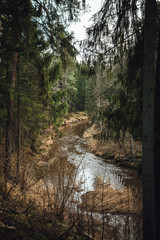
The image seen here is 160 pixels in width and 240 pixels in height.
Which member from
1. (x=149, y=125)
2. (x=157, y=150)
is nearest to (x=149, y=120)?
(x=149, y=125)

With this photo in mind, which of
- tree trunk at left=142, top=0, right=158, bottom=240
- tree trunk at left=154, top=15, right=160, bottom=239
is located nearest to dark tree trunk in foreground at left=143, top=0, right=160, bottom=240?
tree trunk at left=142, top=0, right=158, bottom=240

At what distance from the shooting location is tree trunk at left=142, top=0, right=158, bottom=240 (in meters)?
2.07

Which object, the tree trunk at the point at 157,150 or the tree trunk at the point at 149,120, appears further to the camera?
the tree trunk at the point at 157,150

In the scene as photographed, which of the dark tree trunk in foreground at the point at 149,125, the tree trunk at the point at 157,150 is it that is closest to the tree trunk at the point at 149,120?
the dark tree trunk in foreground at the point at 149,125

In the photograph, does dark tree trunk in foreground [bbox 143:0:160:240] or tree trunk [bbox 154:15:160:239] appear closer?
dark tree trunk in foreground [bbox 143:0:160:240]

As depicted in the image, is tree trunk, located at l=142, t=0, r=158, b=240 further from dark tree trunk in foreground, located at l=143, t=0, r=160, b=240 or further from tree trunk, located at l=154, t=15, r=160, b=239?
tree trunk, located at l=154, t=15, r=160, b=239

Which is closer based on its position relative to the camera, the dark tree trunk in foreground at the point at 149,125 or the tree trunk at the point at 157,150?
the dark tree trunk in foreground at the point at 149,125

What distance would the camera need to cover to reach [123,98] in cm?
291

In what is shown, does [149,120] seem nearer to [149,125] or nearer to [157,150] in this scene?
[149,125]

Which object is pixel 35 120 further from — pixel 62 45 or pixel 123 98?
pixel 123 98

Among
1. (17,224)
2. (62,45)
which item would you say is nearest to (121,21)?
(62,45)

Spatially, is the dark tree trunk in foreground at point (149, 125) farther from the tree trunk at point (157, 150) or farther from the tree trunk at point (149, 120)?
the tree trunk at point (157, 150)

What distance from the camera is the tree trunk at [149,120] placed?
207cm

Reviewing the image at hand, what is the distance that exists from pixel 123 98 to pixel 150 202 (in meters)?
1.99
